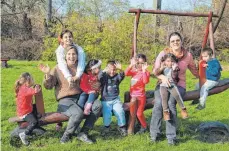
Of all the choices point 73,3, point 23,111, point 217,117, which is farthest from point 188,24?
point 23,111

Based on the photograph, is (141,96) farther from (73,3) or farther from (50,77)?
(73,3)

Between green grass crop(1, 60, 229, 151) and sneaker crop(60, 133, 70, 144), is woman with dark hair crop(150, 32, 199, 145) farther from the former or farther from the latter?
sneaker crop(60, 133, 70, 144)

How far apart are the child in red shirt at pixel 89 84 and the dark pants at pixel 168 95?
3.25 feet

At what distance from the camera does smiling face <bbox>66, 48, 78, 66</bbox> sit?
584cm

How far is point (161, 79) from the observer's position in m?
5.82

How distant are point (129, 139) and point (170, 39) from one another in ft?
5.41

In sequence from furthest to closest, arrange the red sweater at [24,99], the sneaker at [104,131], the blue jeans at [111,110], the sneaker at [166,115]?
the sneaker at [104,131], the blue jeans at [111,110], the sneaker at [166,115], the red sweater at [24,99]

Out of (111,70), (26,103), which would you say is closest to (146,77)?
(111,70)

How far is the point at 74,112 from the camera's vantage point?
5.67 m

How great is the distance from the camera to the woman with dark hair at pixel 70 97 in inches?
226

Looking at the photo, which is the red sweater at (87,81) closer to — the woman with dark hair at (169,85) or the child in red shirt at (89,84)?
the child in red shirt at (89,84)

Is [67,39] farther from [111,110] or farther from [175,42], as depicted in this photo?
[175,42]

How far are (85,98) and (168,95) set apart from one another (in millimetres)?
1242

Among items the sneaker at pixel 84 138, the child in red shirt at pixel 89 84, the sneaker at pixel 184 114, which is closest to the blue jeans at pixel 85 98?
the child in red shirt at pixel 89 84
